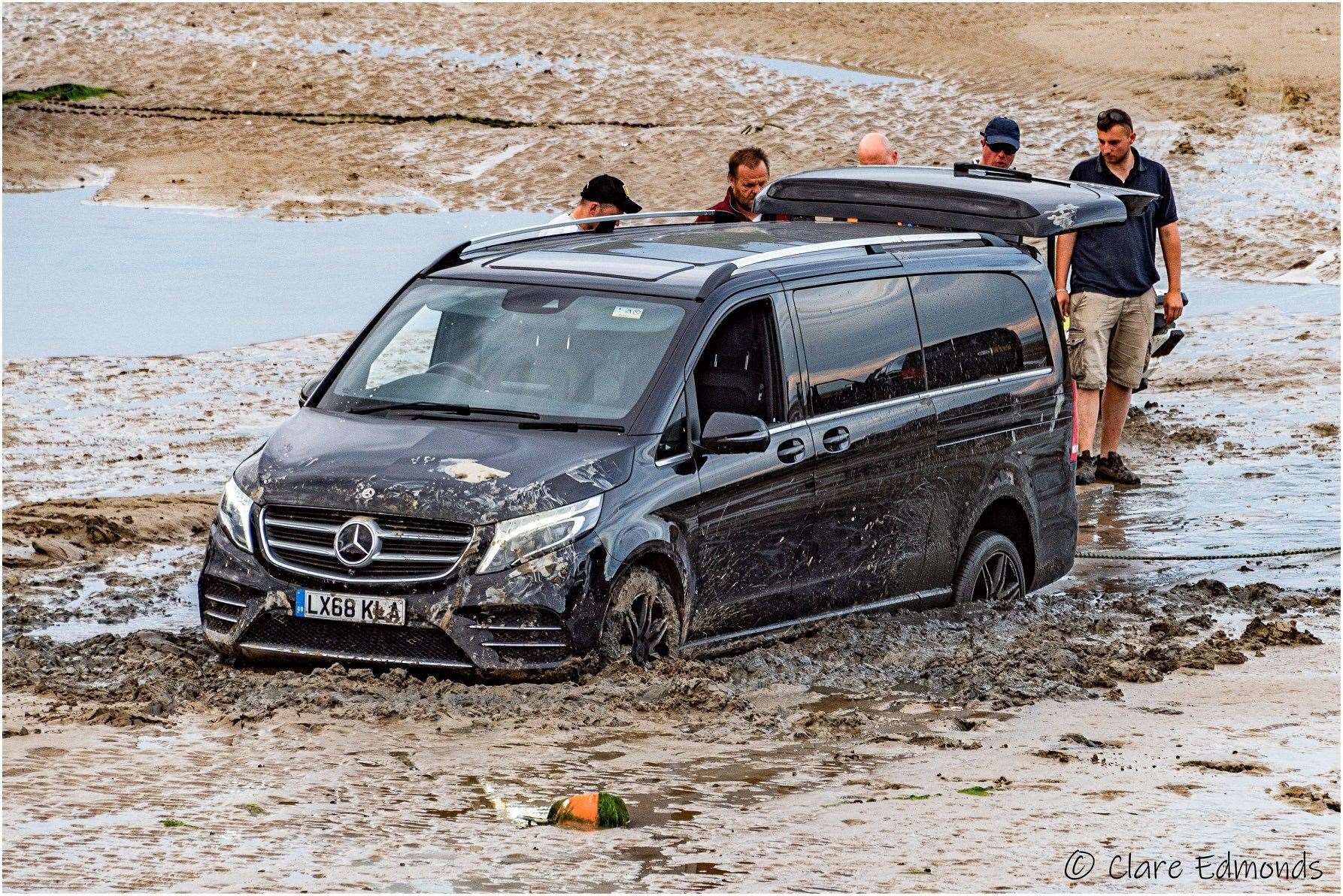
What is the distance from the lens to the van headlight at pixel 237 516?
858 centimetres

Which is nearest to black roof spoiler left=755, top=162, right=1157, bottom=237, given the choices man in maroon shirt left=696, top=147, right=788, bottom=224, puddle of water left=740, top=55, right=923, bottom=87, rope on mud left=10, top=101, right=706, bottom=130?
man in maroon shirt left=696, top=147, right=788, bottom=224

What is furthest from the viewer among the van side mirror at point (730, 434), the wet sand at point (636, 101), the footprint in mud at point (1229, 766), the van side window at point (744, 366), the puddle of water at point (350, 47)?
the puddle of water at point (350, 47)

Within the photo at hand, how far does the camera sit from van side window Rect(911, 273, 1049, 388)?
33.3ft

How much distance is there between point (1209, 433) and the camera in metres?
16.1

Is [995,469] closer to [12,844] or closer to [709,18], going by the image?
[12,844]

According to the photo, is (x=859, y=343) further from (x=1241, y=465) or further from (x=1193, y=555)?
(x=1241, y=465)

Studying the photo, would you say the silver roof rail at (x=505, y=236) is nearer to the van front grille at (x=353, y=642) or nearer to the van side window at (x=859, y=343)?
the van side window at (x=859, y=343)

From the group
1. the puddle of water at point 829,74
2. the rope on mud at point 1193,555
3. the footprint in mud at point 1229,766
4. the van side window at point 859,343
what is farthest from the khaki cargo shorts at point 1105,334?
the puddle of water at point 829,74

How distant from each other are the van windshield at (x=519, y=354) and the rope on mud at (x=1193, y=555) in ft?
13.4

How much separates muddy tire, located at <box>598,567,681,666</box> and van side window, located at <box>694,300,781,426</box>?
85 cm

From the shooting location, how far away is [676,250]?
32.3ft

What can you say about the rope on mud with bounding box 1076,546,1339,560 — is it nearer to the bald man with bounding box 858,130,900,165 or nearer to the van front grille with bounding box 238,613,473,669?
the bald man with bounding box 858,130,900,165

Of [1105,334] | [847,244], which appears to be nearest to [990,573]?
[847,244]

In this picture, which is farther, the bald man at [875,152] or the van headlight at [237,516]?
the bald man at [875,152]
